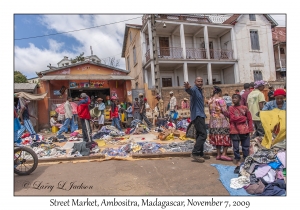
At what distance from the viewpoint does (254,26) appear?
17469mm

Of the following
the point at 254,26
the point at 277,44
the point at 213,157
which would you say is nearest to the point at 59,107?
the point at 213,157

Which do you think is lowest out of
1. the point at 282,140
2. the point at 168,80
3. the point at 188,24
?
the point at 282,140

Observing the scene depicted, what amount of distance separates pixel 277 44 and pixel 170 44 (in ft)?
33.0

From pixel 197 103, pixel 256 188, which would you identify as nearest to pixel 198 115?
pixel 197 103

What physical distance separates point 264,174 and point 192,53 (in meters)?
15.1

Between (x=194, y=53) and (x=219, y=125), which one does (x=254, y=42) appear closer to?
(x=194, y=53)

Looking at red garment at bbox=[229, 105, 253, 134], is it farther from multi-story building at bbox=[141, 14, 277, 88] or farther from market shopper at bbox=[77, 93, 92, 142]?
multi-story building at bbox=[141, 14, 277, 88]

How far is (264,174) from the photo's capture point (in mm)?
2922

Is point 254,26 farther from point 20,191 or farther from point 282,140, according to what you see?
point 20,191

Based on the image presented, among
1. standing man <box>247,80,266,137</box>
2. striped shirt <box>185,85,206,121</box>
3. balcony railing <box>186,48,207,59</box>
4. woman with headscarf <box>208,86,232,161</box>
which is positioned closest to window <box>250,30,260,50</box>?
balcony railing <box>186,48,207,59</box>

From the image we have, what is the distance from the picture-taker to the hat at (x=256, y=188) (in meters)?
2.71

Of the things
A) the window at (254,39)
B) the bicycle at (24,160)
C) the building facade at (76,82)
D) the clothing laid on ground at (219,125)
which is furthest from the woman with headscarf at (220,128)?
the window at (254,39)

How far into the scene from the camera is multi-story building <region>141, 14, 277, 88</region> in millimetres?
16172

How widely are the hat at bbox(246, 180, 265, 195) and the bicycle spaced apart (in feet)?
12.6
